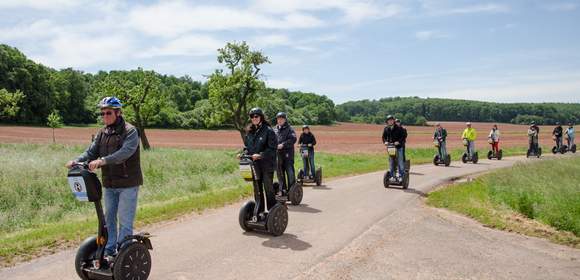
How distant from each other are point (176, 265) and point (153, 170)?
15272mm

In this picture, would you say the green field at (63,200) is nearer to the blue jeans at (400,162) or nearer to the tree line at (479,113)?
the blue jeans at (400,162)

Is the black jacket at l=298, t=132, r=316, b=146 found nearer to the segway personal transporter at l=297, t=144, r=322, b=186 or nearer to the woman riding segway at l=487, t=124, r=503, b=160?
the segway personal transporter at l=297, t=144, r=322, b=186

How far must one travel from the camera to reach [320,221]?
933 cm

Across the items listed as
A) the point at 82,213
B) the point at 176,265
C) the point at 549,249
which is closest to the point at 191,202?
the point at 82,213

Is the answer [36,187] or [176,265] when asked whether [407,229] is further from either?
[36,187]

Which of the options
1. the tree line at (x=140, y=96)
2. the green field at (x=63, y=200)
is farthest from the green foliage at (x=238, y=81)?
the green field at (x=63, y=200)

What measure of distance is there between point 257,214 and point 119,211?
3.20 metres

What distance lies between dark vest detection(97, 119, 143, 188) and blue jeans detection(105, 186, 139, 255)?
0.10m

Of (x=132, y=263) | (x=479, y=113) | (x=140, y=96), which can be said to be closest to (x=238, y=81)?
(x=140, y=96)

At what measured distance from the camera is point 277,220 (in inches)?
317

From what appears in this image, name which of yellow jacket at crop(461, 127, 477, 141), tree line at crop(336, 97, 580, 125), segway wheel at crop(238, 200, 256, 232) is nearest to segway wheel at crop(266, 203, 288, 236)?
segway wheel at crop(238, 200, 256, 232)

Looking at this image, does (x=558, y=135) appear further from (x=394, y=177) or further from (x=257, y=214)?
(x=257, y=214)

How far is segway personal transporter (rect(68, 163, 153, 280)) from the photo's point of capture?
202 inches

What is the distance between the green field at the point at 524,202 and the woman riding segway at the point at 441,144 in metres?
6.84
